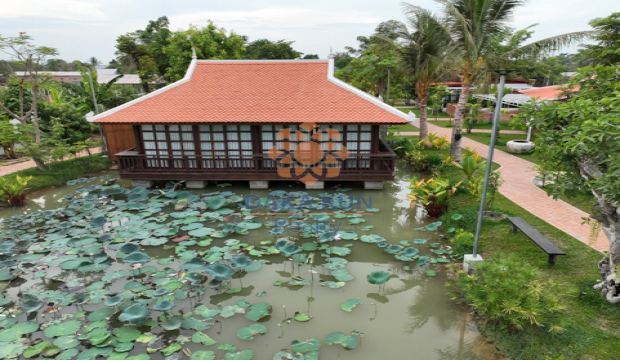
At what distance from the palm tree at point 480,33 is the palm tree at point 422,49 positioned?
968mm

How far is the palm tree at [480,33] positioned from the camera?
40.2 feet

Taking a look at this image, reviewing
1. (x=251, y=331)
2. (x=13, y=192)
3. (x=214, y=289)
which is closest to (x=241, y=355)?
(x=251, y=331)

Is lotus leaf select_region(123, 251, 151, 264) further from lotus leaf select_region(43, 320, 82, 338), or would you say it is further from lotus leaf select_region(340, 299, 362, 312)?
lotus leaf select_region(340, 299, 362, 312)

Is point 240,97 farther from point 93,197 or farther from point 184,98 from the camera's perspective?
point 93,197

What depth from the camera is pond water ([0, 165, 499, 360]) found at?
5.47 metres

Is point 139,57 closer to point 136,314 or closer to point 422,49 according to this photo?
point 422,49

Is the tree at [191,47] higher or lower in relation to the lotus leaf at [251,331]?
higher

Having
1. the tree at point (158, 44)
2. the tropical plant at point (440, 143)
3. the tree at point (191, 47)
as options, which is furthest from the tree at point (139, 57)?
the tropical plant at point (440, 143)

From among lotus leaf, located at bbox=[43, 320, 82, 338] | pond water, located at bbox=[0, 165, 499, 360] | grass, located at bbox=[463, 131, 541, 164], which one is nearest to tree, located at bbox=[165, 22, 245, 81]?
pond water, located at bbox=[0, 165, 499, 360]

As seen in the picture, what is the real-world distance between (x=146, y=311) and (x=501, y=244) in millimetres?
7828

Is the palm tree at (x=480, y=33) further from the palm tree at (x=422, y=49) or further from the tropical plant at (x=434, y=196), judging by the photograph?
the tropical plant at (x=434, y=196)

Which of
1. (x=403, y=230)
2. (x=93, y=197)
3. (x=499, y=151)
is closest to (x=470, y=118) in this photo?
(x=499, y=151)

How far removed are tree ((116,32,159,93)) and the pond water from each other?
20.4 metres

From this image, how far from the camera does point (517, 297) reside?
17.6 feet
